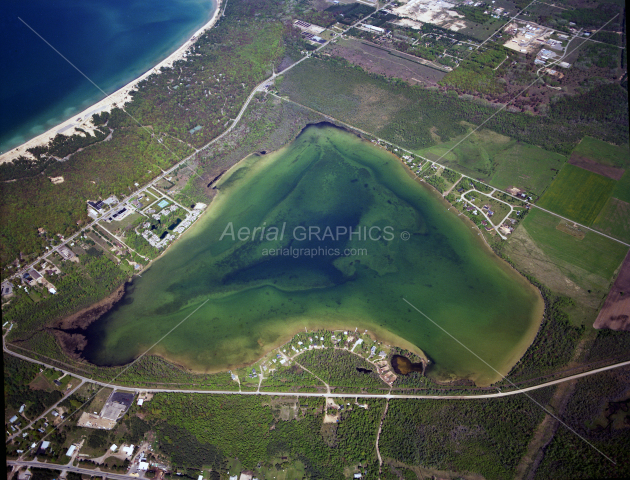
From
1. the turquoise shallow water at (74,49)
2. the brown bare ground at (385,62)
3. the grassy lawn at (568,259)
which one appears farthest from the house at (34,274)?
the brown bare ground at (385,62)

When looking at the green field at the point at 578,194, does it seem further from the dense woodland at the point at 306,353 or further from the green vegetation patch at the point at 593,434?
the green vegetation patch at the point at 593,434

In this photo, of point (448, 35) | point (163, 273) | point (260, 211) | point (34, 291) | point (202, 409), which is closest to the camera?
point (202, 409)

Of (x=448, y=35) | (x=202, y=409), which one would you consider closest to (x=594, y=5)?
(x=448, y=35)

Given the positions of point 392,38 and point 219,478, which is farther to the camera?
point 392,38

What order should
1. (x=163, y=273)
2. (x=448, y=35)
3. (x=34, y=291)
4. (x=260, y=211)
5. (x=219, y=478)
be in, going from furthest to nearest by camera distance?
1. (x=448, y=35)
2. (x=260, y=211)
3. (x=163, y=273)
4. (x=34, y=291)
5. (x=219, y=478)

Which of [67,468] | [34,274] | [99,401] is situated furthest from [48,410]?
[34,274]

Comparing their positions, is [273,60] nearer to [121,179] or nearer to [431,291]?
[121,179]
